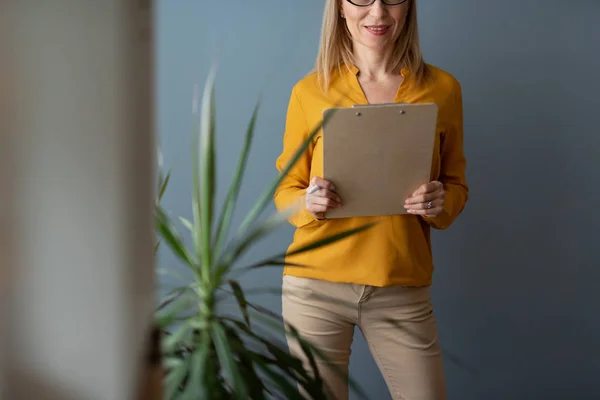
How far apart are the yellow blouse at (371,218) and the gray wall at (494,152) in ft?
1.37

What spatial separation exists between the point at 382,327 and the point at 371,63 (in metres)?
0.71

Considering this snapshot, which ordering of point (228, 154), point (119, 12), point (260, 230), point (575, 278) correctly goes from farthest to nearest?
point (575, 278), point (228, 154), point (260, 230), point (119, 12)

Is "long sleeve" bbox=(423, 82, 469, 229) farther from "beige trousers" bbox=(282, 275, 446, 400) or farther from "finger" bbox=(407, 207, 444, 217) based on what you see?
"beige trousers" bbox=(282, 275, 446, 400)

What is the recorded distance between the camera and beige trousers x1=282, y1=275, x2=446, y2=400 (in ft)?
5.67

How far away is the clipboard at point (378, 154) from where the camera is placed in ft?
4.97

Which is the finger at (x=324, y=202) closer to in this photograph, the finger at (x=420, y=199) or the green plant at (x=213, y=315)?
the finger at (x=420, y=199)

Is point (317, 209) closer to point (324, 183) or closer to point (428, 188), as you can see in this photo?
point (324, 183)

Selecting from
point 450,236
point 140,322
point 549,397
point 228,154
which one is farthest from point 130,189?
point 549,397

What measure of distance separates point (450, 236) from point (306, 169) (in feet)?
2.54

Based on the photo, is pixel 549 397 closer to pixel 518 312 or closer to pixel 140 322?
pixel 518 312

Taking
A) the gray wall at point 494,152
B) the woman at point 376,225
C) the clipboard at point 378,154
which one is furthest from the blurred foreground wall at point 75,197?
the gray wall at point 494,152

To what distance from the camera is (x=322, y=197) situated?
1613 millimetres

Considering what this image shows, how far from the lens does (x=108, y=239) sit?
2.71 feet

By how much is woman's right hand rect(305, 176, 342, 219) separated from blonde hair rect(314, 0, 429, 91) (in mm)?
300
